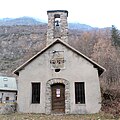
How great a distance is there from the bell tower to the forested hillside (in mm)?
5433

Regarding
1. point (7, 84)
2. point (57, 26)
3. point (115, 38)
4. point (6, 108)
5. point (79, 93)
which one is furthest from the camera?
point (115, 38)

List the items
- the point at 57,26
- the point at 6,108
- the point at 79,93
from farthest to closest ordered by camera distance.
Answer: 1. the point at 57,26
2. the point at 79,93
3. the point at 6,108

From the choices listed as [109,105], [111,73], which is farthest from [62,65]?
[111,73]

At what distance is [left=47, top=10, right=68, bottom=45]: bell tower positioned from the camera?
58.9 ft

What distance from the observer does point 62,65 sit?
655 inches

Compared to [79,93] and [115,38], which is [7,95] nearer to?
[115,38]

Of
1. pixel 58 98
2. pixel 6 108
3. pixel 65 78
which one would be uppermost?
pixel 65 78

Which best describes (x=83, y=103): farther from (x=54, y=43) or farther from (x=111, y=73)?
(x=111, y=73)

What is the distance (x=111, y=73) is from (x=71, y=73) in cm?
2670

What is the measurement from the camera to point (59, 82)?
16.4m

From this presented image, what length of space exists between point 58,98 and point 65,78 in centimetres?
157

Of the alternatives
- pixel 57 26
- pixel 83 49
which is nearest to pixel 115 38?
pixel 83 49

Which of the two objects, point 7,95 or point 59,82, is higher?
point 59,82

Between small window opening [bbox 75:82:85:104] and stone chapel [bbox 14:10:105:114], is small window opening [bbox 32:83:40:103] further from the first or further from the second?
small window opening [bbox 75:82:85:104]
